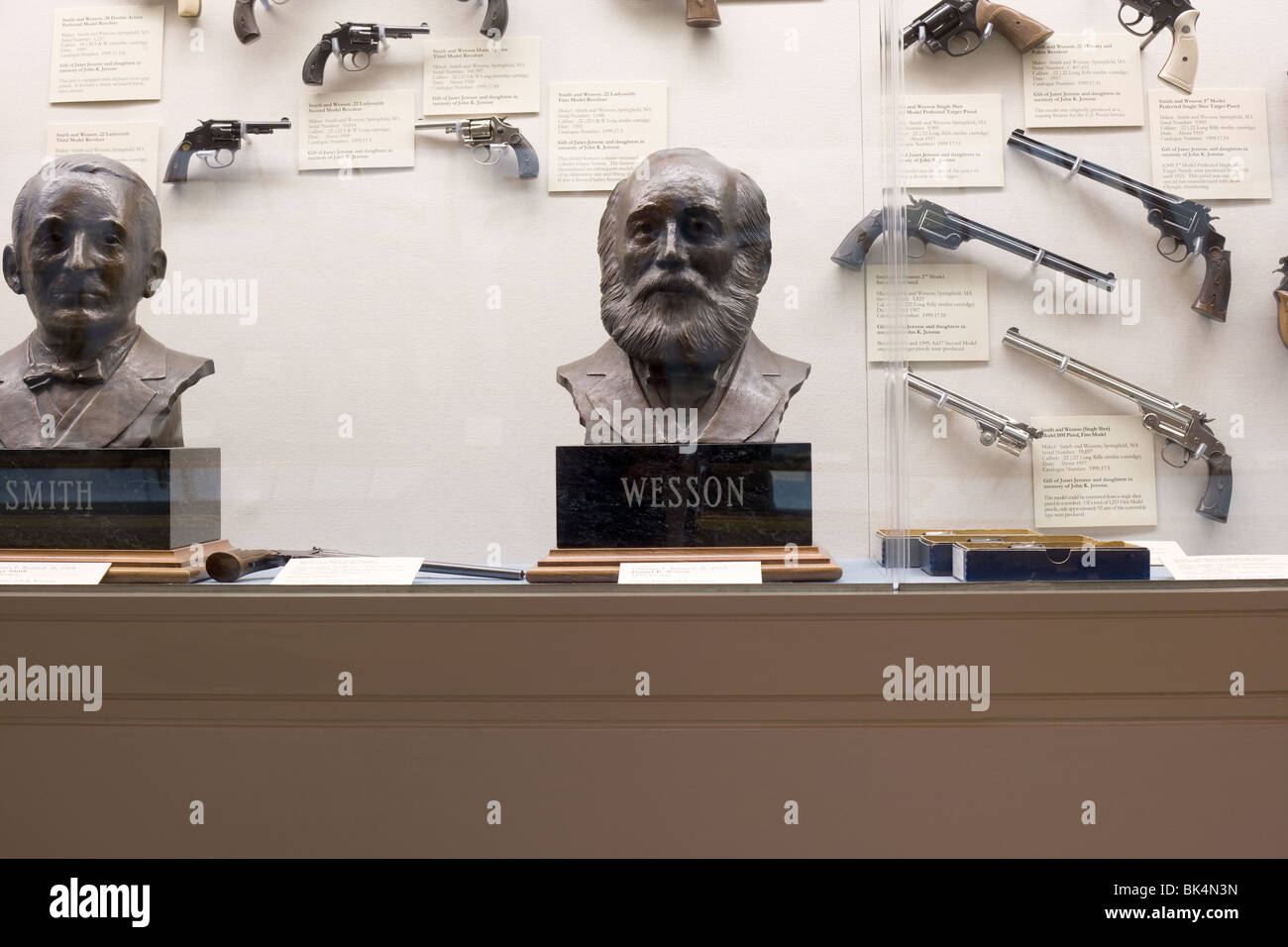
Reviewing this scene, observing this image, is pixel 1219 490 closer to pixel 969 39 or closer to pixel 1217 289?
pixel 1217 289

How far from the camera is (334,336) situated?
7.63 ft

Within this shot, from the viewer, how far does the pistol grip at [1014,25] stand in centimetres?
239

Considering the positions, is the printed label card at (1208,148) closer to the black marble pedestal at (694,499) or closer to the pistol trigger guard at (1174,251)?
the pistol trigger guard at (1174,251)

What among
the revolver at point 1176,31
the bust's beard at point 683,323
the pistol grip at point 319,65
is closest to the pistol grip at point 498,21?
the pistol grip at point 319,65

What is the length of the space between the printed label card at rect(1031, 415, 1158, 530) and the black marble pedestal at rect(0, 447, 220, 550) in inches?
73.6

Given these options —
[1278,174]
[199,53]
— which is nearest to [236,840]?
[199,53]

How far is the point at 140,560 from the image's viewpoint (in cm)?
201

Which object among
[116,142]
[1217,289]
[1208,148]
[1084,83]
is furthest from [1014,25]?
[116,142]

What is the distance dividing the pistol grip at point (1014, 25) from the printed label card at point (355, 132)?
139 cm

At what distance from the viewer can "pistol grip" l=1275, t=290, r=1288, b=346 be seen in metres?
2.37

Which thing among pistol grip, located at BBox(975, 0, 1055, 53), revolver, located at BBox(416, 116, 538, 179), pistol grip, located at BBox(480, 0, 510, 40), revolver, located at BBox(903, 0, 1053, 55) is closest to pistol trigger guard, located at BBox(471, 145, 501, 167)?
revolver, located at BBox(416, 116, 538, 179)

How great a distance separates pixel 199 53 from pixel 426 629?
156 cm

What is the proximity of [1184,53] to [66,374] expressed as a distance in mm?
2657
